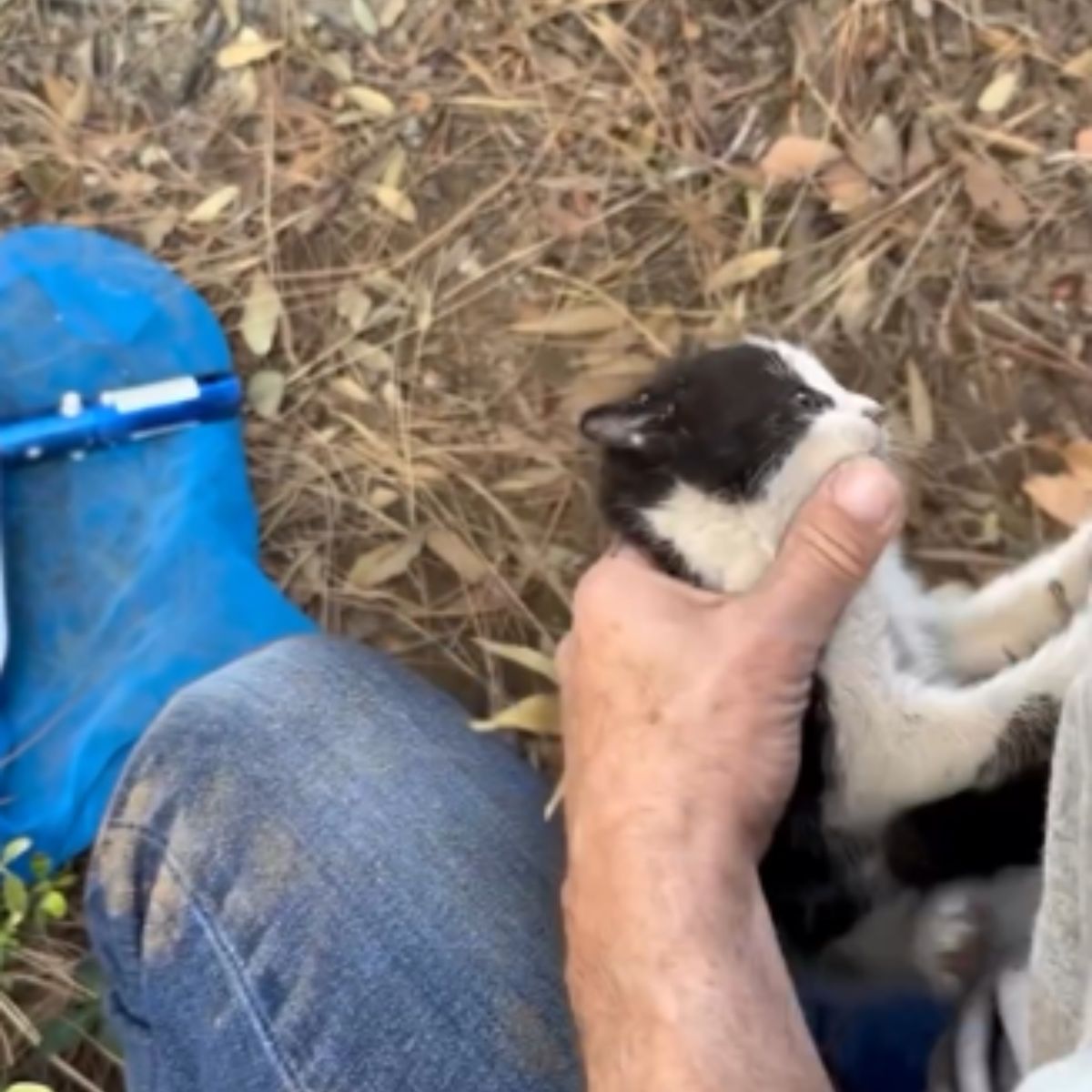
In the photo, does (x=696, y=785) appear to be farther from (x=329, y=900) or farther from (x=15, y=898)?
(x=15, y=898)

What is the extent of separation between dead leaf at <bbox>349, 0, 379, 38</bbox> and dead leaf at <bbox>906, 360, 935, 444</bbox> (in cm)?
81

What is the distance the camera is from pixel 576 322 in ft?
7.45

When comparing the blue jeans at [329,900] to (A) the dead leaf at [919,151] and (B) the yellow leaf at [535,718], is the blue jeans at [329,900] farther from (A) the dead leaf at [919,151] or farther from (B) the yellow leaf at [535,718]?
(A) the dead leaf at [919,151]

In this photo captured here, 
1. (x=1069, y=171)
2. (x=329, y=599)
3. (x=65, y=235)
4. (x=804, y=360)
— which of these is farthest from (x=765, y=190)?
(x=65, y=235)

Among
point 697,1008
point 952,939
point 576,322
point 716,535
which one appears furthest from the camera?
point 576,322

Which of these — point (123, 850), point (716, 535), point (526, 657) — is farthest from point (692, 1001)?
point (526, 657)

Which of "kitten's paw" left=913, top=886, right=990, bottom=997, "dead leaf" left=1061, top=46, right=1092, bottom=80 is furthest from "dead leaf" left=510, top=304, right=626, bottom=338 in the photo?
"kitten's paw" left=913, top=886, right=990, bottom=997

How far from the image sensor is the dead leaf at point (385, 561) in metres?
2.30

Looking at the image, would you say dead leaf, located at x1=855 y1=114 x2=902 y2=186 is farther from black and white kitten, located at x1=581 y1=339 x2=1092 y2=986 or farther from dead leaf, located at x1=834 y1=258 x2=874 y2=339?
black and white kitten, located at x1=581 y1=339 x2=1092 y2=986

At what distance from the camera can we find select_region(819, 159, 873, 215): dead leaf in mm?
2199

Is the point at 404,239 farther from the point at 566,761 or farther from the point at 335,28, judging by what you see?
the point at 566,761

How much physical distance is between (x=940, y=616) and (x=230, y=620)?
0.90m

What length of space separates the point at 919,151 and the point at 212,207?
887 millimetres

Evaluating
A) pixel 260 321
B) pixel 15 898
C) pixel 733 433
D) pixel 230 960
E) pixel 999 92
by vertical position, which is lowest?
pixel 15 898
